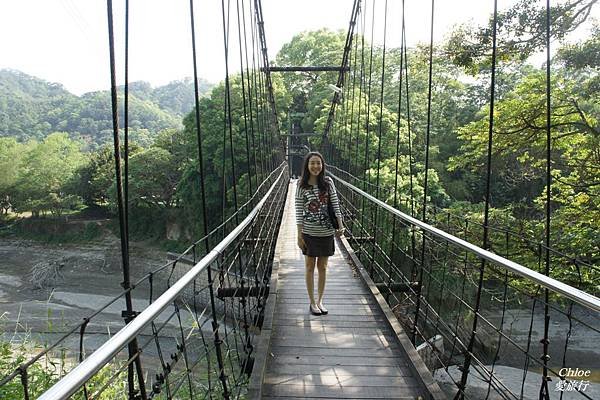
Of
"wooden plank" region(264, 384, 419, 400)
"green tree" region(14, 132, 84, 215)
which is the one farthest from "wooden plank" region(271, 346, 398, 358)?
"green tree" region(14, 132, 84, 215)

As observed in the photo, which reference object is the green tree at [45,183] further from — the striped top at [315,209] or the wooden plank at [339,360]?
the wooden plank at [339,360]

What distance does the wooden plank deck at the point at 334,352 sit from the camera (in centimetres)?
166

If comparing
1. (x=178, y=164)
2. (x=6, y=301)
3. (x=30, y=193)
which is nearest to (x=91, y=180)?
(x=30, y=193)

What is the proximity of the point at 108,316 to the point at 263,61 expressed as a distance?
9.78m

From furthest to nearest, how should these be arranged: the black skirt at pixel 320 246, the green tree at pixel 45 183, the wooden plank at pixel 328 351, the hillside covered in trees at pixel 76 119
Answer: the hillside covered in trees at pixel 76 119 < the green tree at pixel 45 183 < the black skirt at pixel 320 246 < the wooden plank at pixel 328 351

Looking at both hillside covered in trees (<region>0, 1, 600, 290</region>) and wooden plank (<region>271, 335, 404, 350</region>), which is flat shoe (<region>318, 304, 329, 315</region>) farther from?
hillside covered in trees (<region>0, 1, 600, 290</region>)

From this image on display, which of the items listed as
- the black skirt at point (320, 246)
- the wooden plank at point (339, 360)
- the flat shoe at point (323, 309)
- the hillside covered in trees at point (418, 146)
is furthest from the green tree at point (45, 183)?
the wooden plank at point (339, 360)

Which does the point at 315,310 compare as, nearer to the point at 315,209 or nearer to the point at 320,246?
the point at 320,246

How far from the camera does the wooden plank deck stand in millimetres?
1658

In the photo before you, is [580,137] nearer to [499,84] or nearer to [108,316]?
[499,84]

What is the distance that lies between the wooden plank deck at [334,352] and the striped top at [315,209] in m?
0.52

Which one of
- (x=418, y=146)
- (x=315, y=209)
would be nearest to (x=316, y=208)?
(x=315, y=209)

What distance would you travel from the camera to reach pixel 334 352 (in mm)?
1988

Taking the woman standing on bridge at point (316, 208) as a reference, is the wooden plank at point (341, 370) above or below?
below
